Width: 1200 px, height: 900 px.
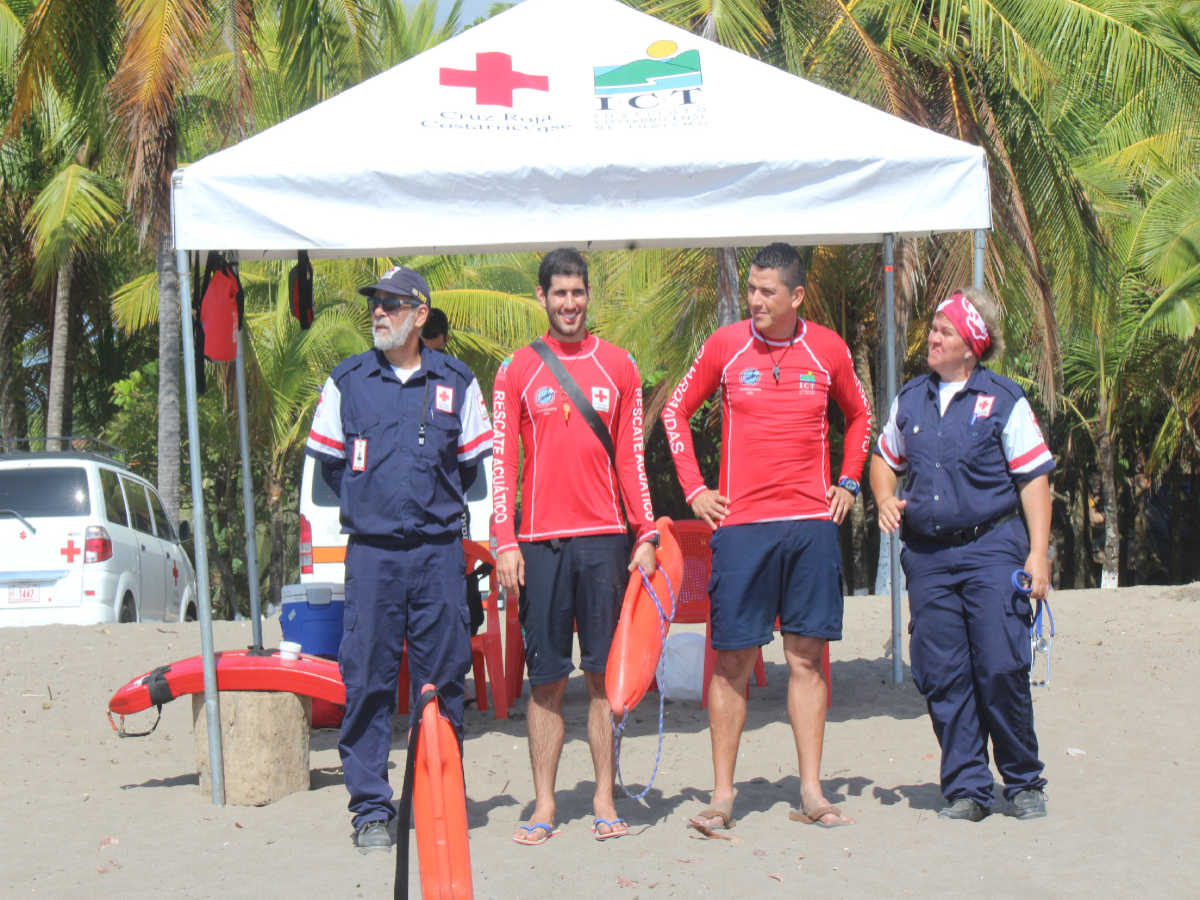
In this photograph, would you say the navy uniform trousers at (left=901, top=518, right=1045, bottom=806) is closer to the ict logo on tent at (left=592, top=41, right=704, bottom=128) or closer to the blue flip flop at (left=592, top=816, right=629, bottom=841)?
the blue flip flop at (left=592, top=816, right=629, bottom=841)

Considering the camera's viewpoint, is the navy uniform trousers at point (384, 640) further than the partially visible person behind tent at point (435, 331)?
No

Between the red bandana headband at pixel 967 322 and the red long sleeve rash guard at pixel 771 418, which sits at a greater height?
the red bandana headband at pixel 967 322

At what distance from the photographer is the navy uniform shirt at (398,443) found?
445 centimetres

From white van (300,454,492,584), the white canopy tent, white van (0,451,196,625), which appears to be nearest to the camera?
the white canopy tent

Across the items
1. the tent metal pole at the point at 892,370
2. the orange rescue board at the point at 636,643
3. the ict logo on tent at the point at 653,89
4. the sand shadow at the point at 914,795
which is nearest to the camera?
the orange rescue board at the point at 636,643

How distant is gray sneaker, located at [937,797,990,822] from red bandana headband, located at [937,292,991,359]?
5.34ft

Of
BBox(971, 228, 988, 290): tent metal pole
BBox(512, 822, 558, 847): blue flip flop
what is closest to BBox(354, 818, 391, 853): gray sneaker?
BBox(512, 822, 558, 847): blue flip flop

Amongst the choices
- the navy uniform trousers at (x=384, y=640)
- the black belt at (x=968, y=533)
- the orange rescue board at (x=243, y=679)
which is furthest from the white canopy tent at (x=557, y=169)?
the black belt at (x=968, y=533)

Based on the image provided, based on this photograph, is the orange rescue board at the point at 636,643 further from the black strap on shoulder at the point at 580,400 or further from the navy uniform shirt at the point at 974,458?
the navy uniform shirt at the point at 974,458

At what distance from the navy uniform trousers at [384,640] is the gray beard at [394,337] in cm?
69

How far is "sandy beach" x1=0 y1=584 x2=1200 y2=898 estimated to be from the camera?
4.08m

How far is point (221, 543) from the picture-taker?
A: 2770cm

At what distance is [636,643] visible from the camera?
4.33 m

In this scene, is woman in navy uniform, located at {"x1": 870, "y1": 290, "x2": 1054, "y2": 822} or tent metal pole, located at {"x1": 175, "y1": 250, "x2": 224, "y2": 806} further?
→ tent metal pole, located at {"x1": 175, "y1": 250, "x2": 224, "y2": 806}
